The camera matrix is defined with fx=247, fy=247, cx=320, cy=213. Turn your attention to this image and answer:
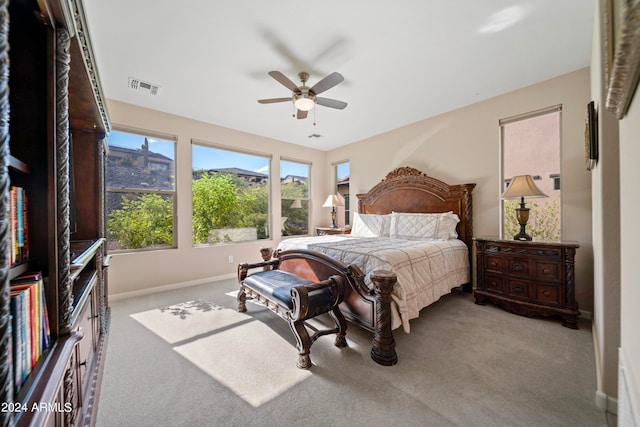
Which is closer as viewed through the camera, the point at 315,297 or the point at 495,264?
the point at 315,297

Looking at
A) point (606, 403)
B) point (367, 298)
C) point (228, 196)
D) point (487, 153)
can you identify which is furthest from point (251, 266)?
point (487, 153)

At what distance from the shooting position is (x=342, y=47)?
2.35m

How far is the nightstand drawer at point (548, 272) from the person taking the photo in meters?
2.52

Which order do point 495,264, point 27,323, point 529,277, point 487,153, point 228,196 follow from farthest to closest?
point 228,196 < point 487,153 < point 495,264 < point 529,277 < point 27,323

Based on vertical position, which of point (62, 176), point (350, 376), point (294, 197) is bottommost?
point (350, 376)

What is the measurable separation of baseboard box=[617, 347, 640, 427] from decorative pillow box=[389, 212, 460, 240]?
2.59 meters

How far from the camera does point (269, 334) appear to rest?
2361 mm

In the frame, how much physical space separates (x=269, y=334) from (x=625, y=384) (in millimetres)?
2227

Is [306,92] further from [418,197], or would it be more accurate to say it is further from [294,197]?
[294,197]

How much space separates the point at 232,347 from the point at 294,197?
3.68 m

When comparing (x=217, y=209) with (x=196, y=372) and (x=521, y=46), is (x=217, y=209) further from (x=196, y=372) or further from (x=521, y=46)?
(x=521, y=46)

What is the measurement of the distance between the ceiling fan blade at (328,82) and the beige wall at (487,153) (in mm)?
2316

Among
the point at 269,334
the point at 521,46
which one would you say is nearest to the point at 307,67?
the point at 521,46

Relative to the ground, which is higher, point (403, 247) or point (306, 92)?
point (306, 92)
